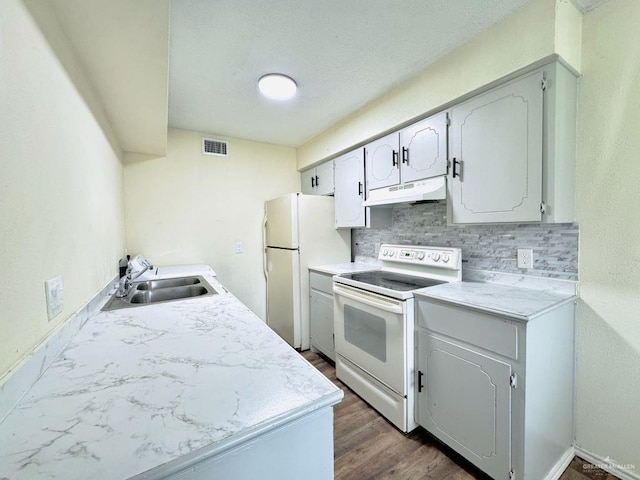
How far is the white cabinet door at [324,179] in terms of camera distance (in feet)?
9.78

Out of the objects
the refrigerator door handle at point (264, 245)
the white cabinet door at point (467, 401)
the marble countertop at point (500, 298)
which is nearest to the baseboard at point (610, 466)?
the white cabinet door at point (467, 401)

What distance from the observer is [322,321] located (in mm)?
2670

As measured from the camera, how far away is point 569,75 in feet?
4.65

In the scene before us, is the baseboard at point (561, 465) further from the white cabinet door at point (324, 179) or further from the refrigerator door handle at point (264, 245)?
the refrigerator door handle at point (264, 245)

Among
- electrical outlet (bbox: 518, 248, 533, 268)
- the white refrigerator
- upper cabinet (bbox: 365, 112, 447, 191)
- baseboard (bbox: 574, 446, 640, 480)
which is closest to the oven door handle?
the white refrigerator

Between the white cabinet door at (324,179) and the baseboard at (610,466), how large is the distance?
2589 millimetres

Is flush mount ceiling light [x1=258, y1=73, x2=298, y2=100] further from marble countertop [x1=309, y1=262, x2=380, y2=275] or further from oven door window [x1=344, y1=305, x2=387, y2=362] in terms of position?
oven door window [x1=344, y1=305, x2=387, y2=362]

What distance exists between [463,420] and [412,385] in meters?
0.31

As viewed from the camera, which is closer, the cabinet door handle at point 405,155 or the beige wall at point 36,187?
the beige wall at point 36,187

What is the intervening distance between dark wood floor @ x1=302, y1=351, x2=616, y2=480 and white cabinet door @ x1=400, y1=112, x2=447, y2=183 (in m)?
1.68

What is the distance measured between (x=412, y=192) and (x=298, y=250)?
49.7 inches

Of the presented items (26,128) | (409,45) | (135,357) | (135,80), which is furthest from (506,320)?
(135,80)

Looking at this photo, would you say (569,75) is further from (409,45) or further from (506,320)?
(506,320)

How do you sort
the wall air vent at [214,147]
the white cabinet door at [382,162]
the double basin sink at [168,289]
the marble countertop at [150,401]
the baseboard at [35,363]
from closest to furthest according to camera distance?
the marble countertop at [150,401] → the baseboard at [35,363] → the double basin sink at [168,289] → the white cabinet door at [382,162] → the wall air vent at [214,147]
